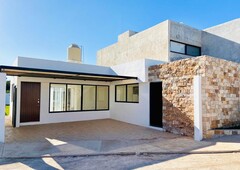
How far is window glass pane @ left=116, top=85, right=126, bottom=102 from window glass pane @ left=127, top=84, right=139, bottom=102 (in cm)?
43

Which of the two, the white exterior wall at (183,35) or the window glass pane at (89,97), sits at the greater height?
the white exterior wall at (183,35)

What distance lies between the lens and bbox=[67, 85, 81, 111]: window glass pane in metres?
11.5

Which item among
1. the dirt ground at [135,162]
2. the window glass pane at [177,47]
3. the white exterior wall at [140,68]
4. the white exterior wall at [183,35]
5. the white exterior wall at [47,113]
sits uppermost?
the white exterior wall at [183,35]

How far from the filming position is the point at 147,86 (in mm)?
9742

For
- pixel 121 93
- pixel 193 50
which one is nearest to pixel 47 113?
pixel 121 93

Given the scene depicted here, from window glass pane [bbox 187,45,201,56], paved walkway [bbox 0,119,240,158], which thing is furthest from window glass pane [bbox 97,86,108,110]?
window glass pane [bbox 187,45,201,56]

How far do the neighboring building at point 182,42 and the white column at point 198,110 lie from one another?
4.90m

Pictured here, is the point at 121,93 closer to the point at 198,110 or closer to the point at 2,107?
the point at 198,110

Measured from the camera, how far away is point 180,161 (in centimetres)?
471

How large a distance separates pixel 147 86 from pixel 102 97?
424 cm

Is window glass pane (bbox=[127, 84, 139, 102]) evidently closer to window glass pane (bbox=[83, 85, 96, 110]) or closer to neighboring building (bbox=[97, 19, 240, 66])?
window glass pane (bbox=[83, 85, 96, 110])

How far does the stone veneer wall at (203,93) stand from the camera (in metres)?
7.15

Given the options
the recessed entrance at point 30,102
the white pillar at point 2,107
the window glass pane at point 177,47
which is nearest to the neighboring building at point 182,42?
the window glass pane at point 177,47

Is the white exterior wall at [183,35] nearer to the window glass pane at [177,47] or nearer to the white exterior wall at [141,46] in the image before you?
the window glass pane at [177,47]
